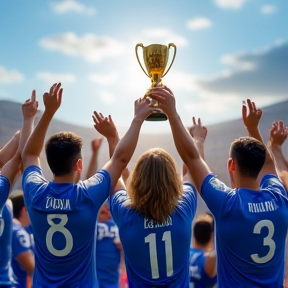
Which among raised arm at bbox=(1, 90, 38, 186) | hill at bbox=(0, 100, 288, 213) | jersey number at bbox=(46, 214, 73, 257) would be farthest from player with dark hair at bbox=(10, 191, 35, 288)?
hill at bbox=(0, 100, 288, 213)

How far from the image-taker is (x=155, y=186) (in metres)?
2.58

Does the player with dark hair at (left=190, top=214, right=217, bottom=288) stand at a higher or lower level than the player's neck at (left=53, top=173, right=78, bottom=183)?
lower

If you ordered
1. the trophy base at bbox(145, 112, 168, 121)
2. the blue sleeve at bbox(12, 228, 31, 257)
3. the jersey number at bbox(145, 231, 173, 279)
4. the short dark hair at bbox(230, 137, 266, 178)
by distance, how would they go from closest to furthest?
the jersey number at bbox(145, 231, 173, 279), the short dark hair at bbox(230, 137, 266, 178), the trophy base at bbox(145, 112, 168, 121), the blue sleeve at bbox(12, 228, 31, 257)

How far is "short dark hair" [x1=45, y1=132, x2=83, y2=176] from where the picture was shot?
272 centimetres

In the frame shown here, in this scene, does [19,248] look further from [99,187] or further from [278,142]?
[278,142]

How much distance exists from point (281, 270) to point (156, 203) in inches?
34.6

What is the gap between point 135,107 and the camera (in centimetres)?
297

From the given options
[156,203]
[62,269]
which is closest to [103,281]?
[62,269]

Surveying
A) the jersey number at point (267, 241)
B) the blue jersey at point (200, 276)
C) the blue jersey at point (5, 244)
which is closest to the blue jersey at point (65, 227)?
the jersey number at point (267, 241)

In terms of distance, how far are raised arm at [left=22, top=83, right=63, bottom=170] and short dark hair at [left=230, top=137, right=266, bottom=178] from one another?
1.14 m

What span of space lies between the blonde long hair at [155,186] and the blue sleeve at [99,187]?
5.5 inches

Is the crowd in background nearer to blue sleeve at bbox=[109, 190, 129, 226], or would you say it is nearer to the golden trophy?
blue sleeve at bbox=[109, 190, 129, 226]

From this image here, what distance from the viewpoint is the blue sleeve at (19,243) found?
439cm

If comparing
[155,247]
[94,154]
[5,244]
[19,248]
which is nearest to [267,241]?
[155,247]
